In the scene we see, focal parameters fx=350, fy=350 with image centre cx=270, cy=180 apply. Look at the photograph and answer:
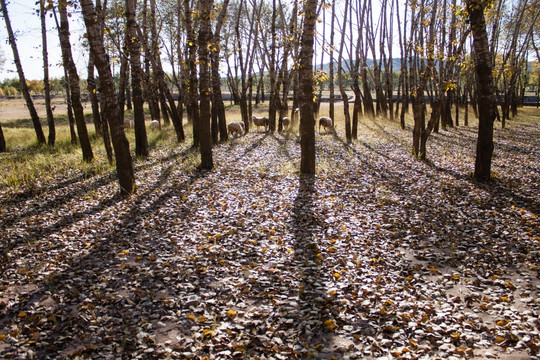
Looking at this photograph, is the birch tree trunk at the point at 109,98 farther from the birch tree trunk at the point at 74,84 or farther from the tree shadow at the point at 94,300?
the birch tree trunk at the point at 74,84

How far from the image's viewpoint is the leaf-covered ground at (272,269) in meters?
4.61

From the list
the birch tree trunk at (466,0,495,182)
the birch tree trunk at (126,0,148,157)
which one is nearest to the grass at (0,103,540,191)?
the birch tree trunk at (126,0,148,157)

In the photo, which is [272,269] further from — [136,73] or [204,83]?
[136,73]

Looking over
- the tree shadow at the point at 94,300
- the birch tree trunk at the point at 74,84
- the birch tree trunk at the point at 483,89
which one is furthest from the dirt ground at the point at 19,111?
the birch tree trunk at the point at 483,89

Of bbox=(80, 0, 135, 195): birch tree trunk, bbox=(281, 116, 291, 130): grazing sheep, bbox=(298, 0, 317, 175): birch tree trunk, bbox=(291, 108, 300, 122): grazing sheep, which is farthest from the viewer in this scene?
bbox=(291, 108, 300, 122): grazing sheep

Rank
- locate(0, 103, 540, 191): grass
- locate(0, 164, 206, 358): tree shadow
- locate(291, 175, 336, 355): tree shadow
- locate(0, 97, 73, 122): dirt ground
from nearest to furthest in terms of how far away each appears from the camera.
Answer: locate(0, 164, 206, 358): tree shadow
locate(291, 175, 336, 355): tree shadow
locate(0, 103, 540, 191): grass
locate(0, 97, 73, 122): dirt ground

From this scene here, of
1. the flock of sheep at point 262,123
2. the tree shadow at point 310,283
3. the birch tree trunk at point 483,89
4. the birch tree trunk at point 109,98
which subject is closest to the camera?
the tree shadow at point 310,283

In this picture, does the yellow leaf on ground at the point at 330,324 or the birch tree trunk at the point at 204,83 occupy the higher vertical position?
the birch tree trunk at the point at 204,83

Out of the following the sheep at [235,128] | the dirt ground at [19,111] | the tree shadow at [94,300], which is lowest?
the tree shadow at [94,300]

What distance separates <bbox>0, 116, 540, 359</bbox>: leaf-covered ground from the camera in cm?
461

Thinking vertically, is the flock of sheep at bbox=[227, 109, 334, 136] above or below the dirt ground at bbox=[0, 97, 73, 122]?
below

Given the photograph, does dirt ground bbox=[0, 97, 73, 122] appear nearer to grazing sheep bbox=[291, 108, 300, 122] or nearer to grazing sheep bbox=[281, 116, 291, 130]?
grazing sheep bbox=[281, 116, 291, 130]

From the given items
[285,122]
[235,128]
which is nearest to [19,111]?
[235,128]

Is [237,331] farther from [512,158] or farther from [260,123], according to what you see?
[260,123]
